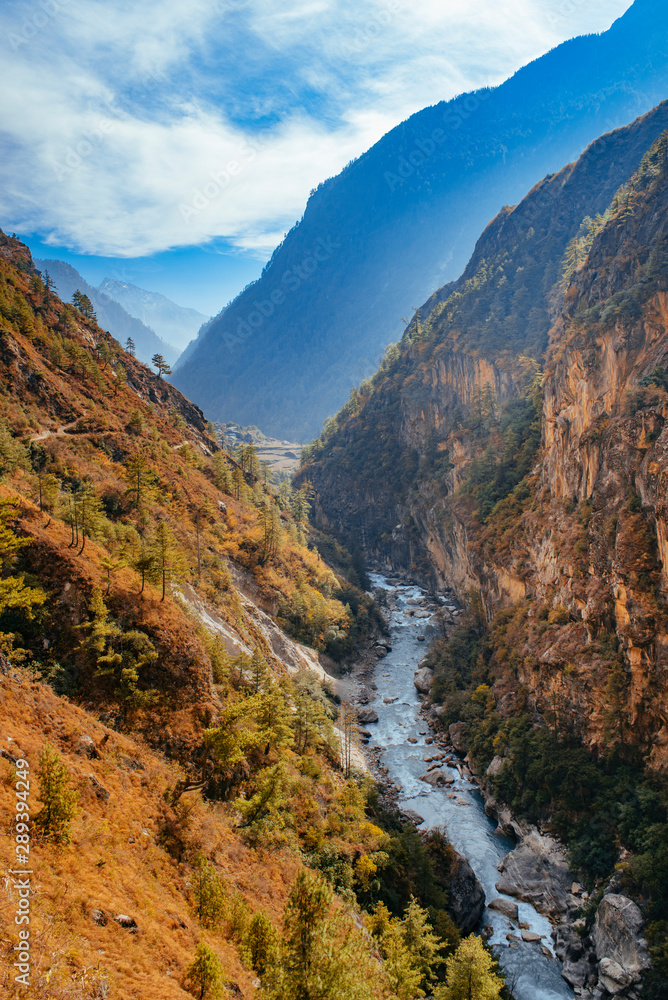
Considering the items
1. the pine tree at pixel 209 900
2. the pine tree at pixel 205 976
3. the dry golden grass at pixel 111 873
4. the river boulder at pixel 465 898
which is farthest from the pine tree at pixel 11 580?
the river boulder at pixel 465 898

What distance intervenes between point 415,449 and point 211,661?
101920mm

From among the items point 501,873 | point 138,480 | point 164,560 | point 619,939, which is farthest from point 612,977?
point 138,480

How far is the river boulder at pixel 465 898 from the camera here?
99.6 ft

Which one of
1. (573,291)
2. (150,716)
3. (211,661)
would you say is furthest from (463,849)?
(573,291)

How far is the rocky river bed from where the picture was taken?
2758 cm

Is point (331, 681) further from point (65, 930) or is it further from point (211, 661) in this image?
point (65, 930)

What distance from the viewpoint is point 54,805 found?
13648mm

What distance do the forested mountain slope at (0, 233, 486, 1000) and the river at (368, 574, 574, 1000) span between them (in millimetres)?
4328

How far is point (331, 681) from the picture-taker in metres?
57.2

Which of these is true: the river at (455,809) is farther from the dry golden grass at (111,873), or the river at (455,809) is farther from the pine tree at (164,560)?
the pine tree at (164,560)

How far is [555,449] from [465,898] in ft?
143

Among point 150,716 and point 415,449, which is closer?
point 150,716

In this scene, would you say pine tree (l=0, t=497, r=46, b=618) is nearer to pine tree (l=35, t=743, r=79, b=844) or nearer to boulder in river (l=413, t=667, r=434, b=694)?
pine tree (l=35, t=743, r=79, b=844)

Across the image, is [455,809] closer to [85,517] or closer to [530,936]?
[530,936]
